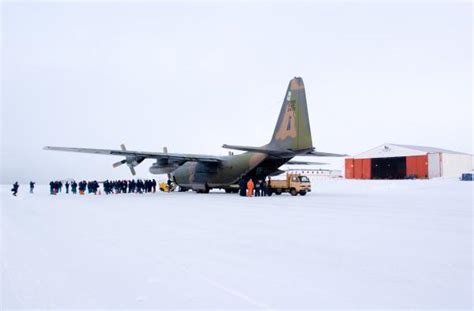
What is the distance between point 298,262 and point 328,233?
3.49 meters

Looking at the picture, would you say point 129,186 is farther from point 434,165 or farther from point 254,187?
point 434,165

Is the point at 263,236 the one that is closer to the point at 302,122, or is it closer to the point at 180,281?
the point at 180,281

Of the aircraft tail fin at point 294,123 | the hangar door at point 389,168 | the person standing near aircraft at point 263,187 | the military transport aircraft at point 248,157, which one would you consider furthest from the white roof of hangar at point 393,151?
the aircraft tail fin at point 294,123

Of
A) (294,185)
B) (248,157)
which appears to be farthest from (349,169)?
(248,157)

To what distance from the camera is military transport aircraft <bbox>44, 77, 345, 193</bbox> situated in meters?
25.5

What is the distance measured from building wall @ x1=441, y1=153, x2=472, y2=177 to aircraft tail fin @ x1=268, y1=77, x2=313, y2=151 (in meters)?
38.1

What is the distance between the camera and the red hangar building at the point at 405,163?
56.8m

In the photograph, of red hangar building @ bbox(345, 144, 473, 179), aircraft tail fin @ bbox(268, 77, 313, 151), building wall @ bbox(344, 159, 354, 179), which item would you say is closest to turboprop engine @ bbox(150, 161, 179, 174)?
aircraft tail fin @ bbox(268, 77, 313, 151)

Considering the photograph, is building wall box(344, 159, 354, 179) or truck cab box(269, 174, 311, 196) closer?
truck cab box(269, 174, 311, 196)

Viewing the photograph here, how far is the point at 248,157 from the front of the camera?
2808cm

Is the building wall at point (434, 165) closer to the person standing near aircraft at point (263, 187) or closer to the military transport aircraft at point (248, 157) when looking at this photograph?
the military transport aircraft at point (248, 157)

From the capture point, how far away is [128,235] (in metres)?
10.1

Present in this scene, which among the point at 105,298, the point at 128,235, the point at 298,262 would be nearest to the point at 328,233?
the point at 298,262

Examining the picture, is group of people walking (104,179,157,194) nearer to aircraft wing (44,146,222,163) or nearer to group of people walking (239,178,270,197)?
aircraft wing (44,146,222,163)
